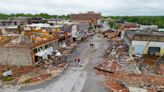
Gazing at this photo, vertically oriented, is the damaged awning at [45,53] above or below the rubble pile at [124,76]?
above

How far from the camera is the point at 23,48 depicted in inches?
1212

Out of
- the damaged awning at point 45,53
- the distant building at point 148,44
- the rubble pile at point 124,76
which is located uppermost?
the distant building at point 148,44

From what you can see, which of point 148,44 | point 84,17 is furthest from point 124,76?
point 84,17

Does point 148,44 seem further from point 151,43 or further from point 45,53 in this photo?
point 45,53

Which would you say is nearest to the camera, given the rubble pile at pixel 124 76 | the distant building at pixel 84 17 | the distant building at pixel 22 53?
the rubble pile at pixel 124 76

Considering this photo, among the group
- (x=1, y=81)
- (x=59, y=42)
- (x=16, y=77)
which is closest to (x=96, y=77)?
(x=16, y=77)

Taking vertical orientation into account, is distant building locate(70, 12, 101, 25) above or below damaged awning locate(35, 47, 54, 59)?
above

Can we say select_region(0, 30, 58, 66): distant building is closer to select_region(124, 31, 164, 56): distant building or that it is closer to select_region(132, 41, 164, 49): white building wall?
select_region(132, 41, 164, 49): white building wall

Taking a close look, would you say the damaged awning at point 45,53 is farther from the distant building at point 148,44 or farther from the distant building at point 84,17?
the distant building at point 84,17

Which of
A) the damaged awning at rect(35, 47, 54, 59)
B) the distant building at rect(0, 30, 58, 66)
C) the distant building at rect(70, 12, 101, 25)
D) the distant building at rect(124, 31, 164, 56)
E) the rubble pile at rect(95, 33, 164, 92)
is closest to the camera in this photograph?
the rubble pile at rect(95, 33, 164, 92)

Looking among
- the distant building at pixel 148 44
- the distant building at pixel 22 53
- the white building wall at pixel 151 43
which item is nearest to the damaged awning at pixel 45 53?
the distant building at pixel 22 53

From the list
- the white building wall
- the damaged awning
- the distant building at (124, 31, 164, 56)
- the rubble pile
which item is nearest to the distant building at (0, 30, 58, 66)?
the damaged awning

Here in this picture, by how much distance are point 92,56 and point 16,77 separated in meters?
15.5

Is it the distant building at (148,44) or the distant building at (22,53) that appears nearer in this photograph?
the distant building at (22,53)
